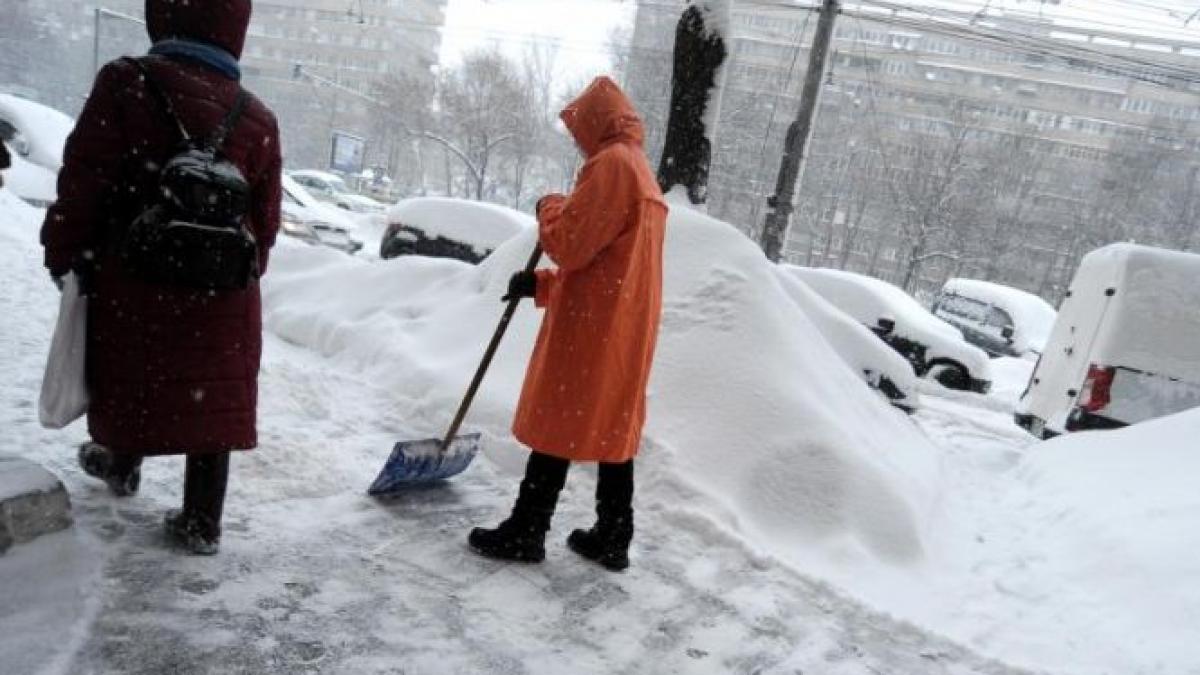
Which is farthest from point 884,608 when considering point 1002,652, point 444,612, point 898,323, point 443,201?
point 443,201

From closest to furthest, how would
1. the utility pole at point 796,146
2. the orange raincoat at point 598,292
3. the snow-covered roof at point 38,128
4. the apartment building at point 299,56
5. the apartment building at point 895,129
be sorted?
the orange raincoat at point 598,292 < the snow-covered roof at point 38,128 < the utility pole at point 796,146 < the apartment building at point 895,129 < the apartment building at point 299,56

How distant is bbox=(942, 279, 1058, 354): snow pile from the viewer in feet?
48.6

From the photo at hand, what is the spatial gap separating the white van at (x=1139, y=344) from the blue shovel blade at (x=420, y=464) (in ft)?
17.9

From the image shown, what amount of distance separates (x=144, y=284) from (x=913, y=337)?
9646 mm

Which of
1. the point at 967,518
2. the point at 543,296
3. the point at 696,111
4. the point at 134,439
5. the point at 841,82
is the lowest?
the point at 967,518

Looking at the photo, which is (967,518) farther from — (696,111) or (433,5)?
(433,5)

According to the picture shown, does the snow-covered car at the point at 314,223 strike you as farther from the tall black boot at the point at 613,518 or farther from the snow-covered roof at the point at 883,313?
the tall black boot at the point at 613,518

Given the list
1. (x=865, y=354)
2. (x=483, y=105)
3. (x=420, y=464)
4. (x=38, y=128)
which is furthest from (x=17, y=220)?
(x=483, y=105)

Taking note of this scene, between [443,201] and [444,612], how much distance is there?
915cm

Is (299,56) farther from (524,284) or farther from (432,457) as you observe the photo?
(524,284)

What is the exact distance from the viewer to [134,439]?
2.18 metres

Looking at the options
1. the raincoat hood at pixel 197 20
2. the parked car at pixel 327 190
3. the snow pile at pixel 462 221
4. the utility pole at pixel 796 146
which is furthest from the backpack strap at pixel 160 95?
the parked car at pixel 327 190

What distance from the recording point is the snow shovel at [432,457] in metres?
3.15

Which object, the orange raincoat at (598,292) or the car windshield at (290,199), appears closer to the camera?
the orange raincoat at (598,292)
